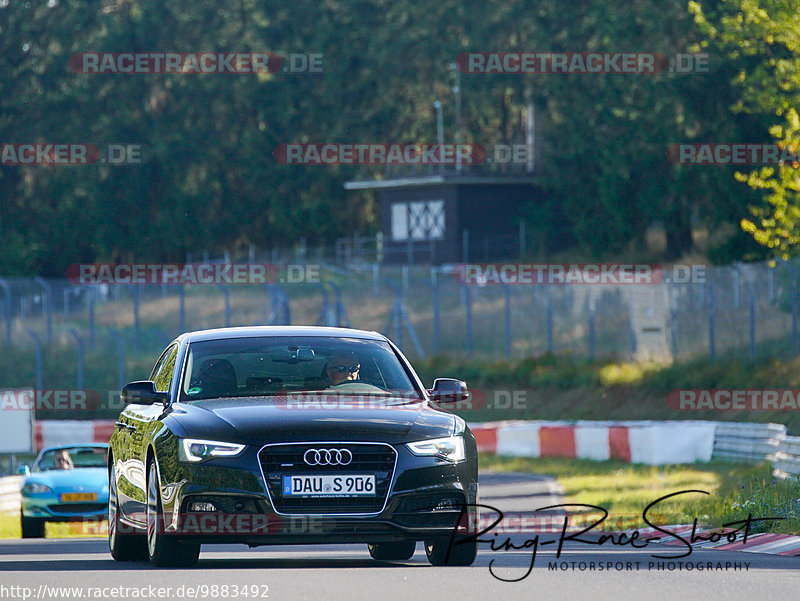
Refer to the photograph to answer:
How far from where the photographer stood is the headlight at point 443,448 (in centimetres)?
996

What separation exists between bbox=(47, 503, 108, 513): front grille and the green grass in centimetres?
581

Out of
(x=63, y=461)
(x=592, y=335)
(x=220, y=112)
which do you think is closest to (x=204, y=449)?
(x=63, y=461)

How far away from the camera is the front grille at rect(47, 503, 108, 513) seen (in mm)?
19922

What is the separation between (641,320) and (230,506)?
2674 cm

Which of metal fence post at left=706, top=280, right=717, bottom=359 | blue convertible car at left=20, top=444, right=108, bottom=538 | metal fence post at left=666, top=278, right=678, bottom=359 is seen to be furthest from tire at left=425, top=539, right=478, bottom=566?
metal fence post at left=666, top=278, right=678, bottom=359

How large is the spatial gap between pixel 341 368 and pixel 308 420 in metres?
1.16

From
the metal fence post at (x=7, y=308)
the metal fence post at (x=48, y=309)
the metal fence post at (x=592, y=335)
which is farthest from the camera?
the metal fence post at (x=48, y=309)

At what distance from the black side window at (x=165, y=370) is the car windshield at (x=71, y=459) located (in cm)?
916

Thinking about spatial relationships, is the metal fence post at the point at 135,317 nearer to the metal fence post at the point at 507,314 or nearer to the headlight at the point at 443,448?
the metal fence post at the point at 507,314

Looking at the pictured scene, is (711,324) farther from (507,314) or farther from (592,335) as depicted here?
(507,314)

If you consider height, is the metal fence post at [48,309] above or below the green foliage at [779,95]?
below

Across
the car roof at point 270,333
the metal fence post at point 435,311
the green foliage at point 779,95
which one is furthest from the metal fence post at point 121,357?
the car roof at point 270,333

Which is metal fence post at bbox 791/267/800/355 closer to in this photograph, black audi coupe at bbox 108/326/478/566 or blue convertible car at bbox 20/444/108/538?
blue convertible car at bbox 20/444/108/538

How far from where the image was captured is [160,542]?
10.2m
